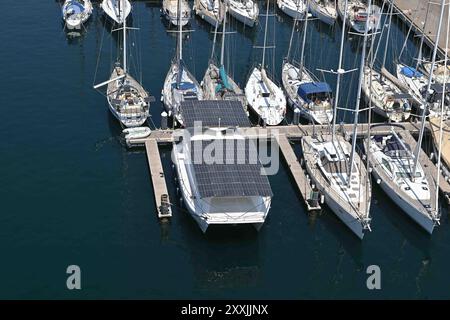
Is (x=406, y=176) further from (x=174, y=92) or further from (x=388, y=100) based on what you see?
(x=174, y=92)

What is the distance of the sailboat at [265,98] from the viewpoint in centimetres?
8856

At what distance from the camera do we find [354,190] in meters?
74.9

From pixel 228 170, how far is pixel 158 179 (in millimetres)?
9540

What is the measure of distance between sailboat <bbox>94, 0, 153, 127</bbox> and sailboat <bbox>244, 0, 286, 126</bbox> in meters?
12.1

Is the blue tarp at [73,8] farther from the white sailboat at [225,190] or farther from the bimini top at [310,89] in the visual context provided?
the white sailboat at [225,190]

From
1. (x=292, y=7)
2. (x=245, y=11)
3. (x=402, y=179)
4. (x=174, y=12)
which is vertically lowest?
(x=402, y=179)

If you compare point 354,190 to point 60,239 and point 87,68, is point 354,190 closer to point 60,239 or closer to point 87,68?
point 60,239

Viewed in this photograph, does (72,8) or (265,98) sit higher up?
(72,8)

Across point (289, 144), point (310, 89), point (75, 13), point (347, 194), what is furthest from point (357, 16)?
point (347, 194)

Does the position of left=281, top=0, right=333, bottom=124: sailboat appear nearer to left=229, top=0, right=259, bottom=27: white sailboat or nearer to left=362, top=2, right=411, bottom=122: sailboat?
left=362, top=2, right=411, bottom=122: sailboat

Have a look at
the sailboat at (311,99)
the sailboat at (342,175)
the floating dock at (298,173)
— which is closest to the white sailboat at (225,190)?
the floating dock at (298,173)

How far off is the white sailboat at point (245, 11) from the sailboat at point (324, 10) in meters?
8.98

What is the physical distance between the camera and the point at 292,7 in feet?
390
